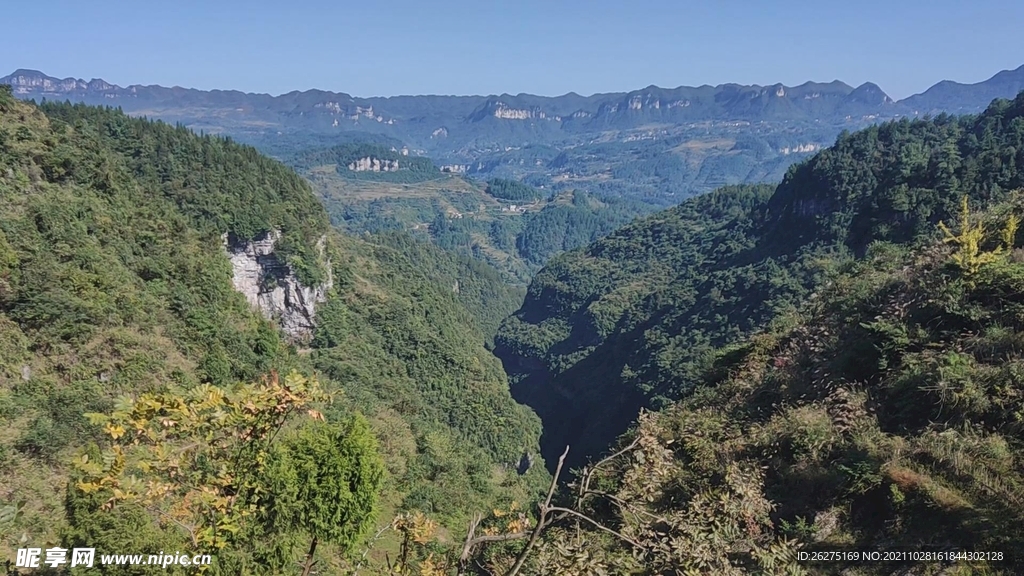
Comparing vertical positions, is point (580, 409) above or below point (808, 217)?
below

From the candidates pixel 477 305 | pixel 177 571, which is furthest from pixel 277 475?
pixel 477 305

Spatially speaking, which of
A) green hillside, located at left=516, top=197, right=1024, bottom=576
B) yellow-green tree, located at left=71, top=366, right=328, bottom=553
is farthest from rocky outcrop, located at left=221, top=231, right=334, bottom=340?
yellow-green tree, located at left=71, top=366, right=328, bottom=553

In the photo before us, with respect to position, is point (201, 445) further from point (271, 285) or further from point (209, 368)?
point (271, 285)

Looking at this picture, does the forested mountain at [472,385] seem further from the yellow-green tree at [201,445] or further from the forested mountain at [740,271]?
the forested mountain at [740,271]

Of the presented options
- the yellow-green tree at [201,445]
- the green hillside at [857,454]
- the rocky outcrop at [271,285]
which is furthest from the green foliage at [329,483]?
the rocky outcrop at [271,285]

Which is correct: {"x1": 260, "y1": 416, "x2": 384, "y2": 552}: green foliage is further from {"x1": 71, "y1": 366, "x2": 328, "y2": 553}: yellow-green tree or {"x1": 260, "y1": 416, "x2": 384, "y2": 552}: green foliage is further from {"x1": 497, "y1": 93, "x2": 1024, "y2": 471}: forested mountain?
{"x1": 497, "y1": 93, "x2": 1024, "y2": 471}: forested mountain

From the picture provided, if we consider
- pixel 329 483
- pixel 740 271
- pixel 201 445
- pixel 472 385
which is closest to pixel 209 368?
pixel 329 483

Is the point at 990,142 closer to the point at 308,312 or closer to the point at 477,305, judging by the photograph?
the point at 308,312
